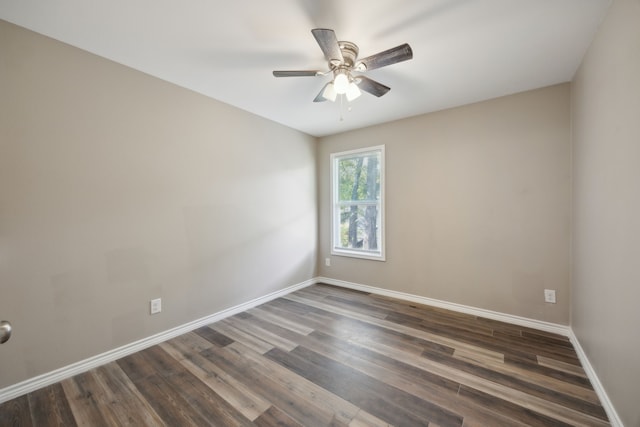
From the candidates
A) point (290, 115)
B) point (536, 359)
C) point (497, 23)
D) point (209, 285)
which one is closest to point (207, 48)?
point (290, 115)

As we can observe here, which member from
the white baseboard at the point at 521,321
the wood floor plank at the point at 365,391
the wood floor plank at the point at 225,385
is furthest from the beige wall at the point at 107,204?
the white baseboard at the point at 521,321

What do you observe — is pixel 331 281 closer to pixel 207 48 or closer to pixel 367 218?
pixel 367 218

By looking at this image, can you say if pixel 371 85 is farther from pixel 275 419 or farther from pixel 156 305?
pixel 156 305

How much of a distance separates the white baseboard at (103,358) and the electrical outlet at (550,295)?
3.13 meters

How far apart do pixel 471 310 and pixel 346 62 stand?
286cm

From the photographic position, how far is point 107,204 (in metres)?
2.05

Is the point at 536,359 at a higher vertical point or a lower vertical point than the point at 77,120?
lower

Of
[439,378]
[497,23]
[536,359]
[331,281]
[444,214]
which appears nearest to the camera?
[497,23]

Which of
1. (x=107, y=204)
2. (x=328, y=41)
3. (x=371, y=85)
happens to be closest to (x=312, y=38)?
(x=328, y=41)

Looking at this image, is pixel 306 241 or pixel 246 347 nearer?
pixel 246 347

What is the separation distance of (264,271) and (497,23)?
320 cm

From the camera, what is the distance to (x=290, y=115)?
3.25 meters

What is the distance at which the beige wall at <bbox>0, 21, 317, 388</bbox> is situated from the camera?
5.55 feet

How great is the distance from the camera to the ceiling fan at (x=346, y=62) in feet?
5.03
